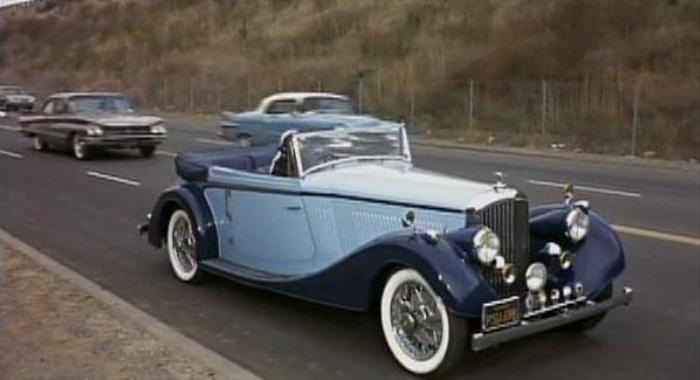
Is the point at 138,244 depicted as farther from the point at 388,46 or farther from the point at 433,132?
the point at 388,46

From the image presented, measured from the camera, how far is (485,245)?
533 cm

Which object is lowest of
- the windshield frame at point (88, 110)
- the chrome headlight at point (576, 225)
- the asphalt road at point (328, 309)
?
the asphalt road at point (328, 309)

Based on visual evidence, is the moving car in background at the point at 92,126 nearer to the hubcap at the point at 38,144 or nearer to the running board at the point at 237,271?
the hubcap at the point at 38,144

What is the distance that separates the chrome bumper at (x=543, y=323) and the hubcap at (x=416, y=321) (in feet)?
0.92

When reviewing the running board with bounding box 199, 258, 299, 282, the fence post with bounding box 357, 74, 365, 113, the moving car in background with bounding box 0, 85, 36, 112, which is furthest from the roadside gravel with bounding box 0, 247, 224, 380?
the moving car in background with bounding box 0, 85, 36, 112

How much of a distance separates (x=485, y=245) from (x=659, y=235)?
500cm

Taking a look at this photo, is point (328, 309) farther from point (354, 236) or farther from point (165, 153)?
point (165, 153)

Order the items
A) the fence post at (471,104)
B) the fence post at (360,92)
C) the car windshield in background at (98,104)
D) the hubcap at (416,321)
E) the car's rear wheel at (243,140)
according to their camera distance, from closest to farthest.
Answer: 1. the hubcap at (416,321)
2. the car's rear wheel at (243,140)
3. the car windshield in background at (98,104)
4. the fence post at (471,104)
5. the fence post at (360,92)

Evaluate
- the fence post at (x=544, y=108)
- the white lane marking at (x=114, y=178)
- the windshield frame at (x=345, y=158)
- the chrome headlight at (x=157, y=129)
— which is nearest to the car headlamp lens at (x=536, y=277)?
the windshield frame at (x=345, y=158)

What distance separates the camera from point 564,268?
19.3 ft

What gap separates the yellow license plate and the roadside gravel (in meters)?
1.51

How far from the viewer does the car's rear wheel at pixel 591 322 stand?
6012 mm

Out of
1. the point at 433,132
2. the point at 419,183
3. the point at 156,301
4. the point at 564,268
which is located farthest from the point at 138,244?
the point at 433,132

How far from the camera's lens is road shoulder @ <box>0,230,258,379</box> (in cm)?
521
